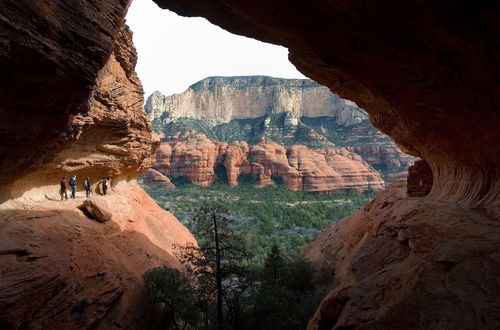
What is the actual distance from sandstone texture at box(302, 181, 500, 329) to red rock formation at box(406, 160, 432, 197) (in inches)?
261

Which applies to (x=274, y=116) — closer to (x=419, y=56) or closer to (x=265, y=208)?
(x=265, y=208)

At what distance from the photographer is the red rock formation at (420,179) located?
646 inches

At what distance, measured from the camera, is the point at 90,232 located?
45.0ft

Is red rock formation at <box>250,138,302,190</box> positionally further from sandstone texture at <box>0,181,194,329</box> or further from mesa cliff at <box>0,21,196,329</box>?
sandstone texture at <box>0,181,194,329</box>

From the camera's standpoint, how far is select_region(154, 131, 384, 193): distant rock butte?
311ft

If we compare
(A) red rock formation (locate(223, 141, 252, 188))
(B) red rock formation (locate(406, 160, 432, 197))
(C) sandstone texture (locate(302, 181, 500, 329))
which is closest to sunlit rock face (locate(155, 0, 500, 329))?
(C) sandstone texture (locate(302, 181, 500, 329))

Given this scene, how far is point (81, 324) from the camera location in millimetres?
9570

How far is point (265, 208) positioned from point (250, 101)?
360ft

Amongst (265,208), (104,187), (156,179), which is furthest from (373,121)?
(156,179)

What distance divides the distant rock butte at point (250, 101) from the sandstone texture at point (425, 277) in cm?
14194

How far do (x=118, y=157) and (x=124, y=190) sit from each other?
4487mm

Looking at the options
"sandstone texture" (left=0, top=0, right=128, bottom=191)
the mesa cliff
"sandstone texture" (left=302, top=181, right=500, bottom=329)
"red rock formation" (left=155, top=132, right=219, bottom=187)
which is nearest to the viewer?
"sandstone texture" (left=302, top=181, right=500, bottom=329)

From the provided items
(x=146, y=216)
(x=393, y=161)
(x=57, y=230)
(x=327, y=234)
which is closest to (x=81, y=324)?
(x=57, y=230)

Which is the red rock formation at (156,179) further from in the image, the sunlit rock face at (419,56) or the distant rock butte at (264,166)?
the sunlit rock face at (419,56)
